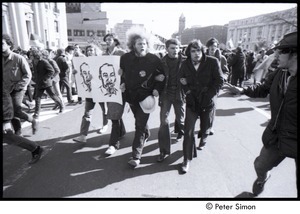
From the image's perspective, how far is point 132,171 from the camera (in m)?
3.35

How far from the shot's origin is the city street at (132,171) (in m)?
2.87

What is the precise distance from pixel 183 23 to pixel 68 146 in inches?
6499

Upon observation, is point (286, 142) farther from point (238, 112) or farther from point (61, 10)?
point (61, 10)

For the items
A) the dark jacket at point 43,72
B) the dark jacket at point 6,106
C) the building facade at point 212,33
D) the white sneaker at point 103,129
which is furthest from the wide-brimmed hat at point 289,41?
the building facade at point 212,33

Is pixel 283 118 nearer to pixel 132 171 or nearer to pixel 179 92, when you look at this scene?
pixel 179 92

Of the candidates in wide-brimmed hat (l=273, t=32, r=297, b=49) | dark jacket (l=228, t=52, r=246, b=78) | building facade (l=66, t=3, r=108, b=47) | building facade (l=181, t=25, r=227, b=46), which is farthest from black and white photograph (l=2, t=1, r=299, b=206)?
building facade (l=181, t=25, r=227, b=46)

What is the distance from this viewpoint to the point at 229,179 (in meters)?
3.13

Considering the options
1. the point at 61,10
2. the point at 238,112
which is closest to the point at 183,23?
the point at 61,10

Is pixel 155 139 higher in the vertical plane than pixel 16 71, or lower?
lower

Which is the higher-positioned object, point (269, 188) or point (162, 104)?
point (162, 104)

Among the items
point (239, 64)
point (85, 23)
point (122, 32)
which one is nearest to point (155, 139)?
point (122, 32)

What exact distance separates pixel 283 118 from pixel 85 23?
73408mm

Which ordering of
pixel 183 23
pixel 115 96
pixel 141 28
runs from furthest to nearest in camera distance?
pixel 183 23, pixel 115 96, pixel 141 28
